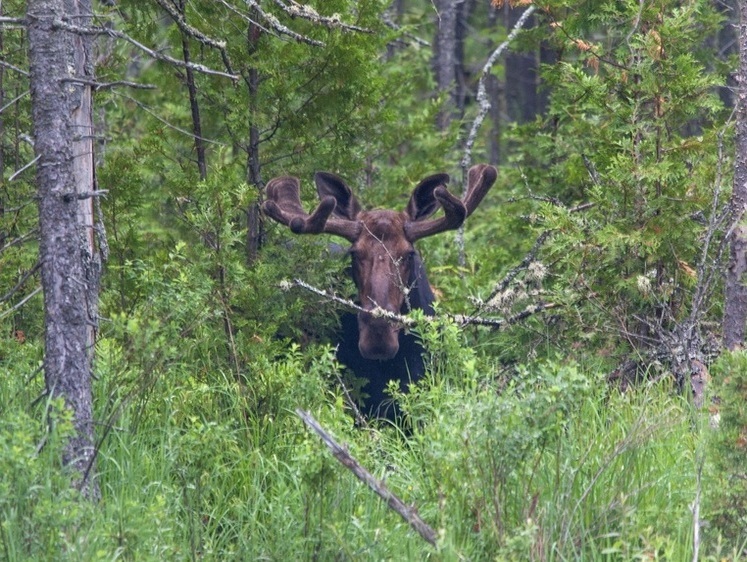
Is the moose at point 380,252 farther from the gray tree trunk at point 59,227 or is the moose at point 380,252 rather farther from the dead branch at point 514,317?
the gray tree trunk at point 59,227

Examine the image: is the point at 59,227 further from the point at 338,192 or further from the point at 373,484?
the point at 338,192

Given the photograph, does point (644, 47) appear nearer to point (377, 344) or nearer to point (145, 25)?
point (377, 344)

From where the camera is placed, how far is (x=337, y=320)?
30.1ft

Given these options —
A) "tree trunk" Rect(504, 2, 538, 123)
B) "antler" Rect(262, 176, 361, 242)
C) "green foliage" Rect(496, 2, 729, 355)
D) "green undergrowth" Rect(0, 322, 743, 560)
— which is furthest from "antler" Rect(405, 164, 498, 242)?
"tree trunk" Rect(504, 2, 538, 123)

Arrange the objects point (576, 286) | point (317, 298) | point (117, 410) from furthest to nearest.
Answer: point (317, 298), point (576, 286), point (117, 410)

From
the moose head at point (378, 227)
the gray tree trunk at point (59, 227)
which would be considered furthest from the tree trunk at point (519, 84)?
the gray tree trunk at point (59, 227)

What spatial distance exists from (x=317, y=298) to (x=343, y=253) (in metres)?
0.73

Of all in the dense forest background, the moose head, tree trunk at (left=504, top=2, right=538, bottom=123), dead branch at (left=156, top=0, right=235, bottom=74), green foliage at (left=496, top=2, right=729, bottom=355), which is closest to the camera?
the dense forest background

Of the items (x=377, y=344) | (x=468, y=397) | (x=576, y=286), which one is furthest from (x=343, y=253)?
(x=468, y=397)

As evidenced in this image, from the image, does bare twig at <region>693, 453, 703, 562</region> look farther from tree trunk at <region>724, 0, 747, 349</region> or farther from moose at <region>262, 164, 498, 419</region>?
moose at <region>262, 164, 498, 419</region>

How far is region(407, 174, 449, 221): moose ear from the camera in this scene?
31.9 feet

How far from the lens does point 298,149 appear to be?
9852 mm

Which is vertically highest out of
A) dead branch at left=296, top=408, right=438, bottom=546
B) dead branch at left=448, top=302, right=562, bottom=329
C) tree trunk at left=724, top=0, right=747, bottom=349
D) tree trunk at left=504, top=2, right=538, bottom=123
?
tree trunk at left=724, top=0, right=747, bottom=349

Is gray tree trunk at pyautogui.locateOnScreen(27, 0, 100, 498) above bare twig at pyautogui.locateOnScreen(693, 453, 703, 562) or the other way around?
above
